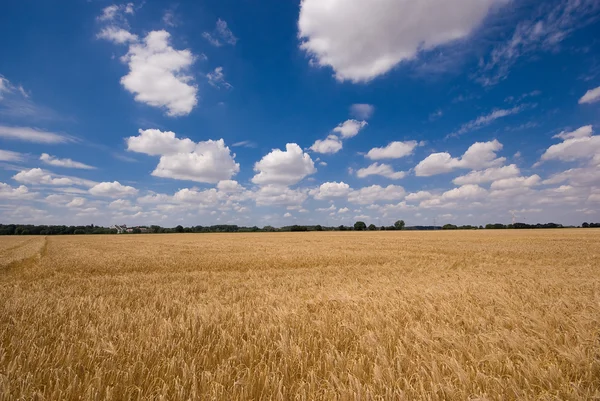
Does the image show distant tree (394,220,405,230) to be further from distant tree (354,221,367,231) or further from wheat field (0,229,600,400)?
wheat field (0,229,600,400)

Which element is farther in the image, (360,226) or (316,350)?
(360,226)

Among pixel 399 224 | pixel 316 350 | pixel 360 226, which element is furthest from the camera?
pixel 399 224

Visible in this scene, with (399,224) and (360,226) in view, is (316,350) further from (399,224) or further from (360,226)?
(399,224)

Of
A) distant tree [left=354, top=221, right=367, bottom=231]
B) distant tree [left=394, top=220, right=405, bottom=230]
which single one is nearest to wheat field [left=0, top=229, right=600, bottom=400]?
distant tree [left=354, top=221, right=367, bottom=231]

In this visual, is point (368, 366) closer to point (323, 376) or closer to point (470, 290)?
point (323, 376)

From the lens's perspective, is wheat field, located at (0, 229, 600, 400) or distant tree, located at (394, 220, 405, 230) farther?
→ distant tree, located at (394, 220, 405, 230)

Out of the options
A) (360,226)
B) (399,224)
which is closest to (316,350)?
(360,226)

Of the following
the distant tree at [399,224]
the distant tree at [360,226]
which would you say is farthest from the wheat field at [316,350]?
the distant tree at [399,224]

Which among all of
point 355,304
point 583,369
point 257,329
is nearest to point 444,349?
point 583,369

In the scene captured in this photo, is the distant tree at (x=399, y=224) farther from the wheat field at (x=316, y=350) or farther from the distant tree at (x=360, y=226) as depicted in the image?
the wheat field at (x=316, y=350)

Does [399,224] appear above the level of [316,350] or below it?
above

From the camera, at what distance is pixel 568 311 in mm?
4898

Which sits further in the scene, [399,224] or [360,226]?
[399,224]

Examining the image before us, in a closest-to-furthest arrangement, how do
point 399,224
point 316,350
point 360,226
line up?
point 316,350, point 360,226, point 399,224
